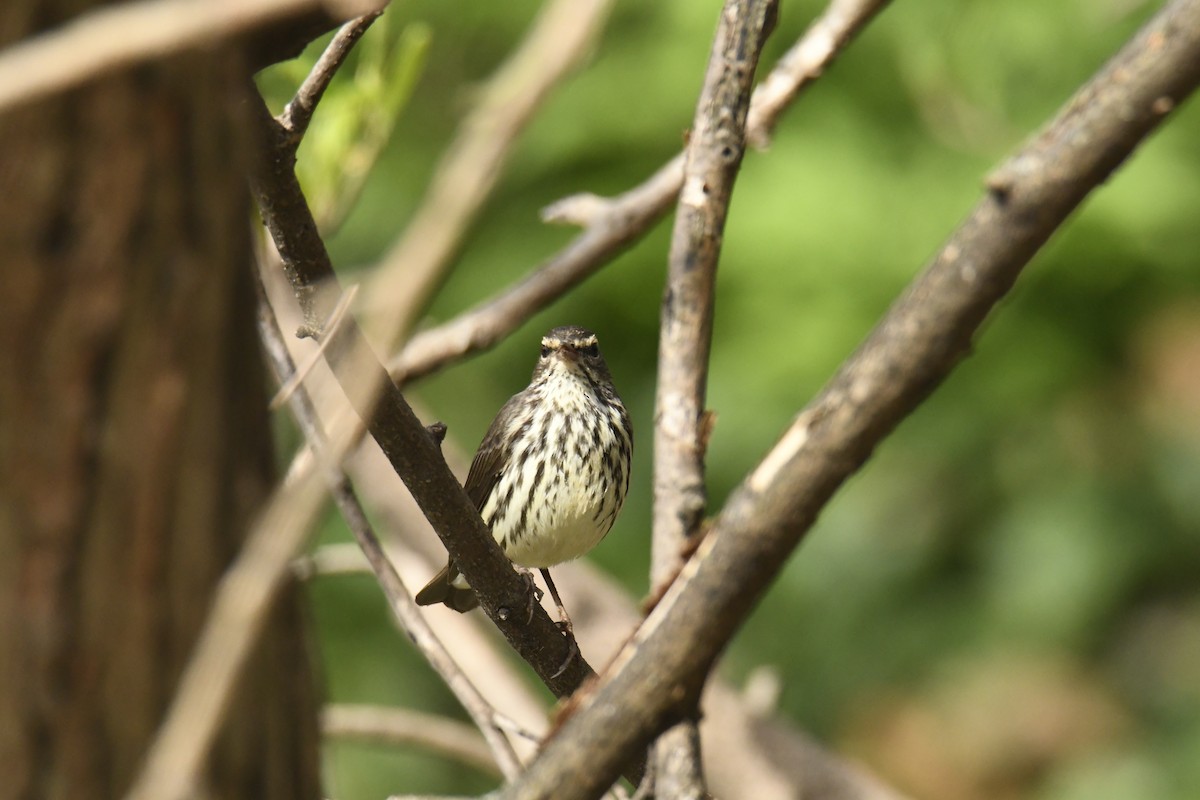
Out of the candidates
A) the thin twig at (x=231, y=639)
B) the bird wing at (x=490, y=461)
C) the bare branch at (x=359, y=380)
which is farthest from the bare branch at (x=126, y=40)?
the bird wing at (x=490, y=461)

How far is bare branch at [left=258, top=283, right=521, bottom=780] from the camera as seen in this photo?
271 centimetres

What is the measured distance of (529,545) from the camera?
171 inches

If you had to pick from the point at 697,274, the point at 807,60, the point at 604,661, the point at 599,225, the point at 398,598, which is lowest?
the point at 604,661

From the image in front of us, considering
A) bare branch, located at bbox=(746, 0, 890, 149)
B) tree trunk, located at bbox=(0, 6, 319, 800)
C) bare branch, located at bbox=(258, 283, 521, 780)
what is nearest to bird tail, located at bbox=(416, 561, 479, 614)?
bare branch, located at bbox=(258, 283, 521, 780)

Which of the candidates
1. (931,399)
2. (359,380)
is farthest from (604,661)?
(359,380)

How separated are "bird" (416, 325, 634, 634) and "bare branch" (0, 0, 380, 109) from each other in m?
3.11

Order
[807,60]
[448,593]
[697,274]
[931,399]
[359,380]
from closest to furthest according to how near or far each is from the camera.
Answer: [359,380], [697,274], [807,60], [448,593], [931,399]

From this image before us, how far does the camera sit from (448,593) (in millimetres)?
4176

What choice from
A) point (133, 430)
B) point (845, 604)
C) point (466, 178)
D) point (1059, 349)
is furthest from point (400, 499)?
point (466, 178)

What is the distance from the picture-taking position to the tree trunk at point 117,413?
1.41 m

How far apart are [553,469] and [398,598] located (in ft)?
5.21

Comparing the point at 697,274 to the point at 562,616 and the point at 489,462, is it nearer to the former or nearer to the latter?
the point at 562,616

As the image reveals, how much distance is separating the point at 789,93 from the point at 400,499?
2.10 meters

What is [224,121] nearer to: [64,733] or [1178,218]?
[64,733]
